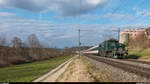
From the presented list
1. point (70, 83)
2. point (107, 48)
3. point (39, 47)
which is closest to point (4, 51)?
point (39, 47)

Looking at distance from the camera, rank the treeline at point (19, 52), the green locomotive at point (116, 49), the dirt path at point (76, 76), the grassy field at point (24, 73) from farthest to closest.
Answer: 1. the treeline at point (19, 52)
2. the green locomotive at point (116, 49)
3. the grassy field at point (24, 73)
4. the dirt path at point (76, 76)

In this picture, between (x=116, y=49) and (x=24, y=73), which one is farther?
(x=116, y=49)

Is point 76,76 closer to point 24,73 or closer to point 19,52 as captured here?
point 24,73

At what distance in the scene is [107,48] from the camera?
34750 mm

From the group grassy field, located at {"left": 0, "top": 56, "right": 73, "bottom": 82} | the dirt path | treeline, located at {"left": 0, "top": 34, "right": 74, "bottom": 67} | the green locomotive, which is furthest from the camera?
treeline, located at {"left": 0, "top": 34, "right": 74, "bottom": 67}

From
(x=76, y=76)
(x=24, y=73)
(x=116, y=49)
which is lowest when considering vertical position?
(x=24, y=73)

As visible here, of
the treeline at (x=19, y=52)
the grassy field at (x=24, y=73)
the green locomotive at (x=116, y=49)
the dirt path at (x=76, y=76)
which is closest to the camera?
the dirt path at (x=76, y=76)

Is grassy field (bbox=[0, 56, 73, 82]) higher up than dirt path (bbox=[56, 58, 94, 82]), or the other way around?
dirt path (bbox=[56, 58, 94, 82])

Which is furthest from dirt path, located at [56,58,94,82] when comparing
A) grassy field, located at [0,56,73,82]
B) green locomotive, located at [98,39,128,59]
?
green locomotive, located at [98,39,128,59]

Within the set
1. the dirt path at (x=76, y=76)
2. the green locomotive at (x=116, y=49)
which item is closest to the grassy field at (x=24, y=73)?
the dirt path at (x=76, y=76)

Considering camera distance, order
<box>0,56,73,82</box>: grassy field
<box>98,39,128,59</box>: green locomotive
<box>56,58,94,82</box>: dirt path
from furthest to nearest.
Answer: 1. <box>98,39,128,59</box>: green locomotive
2. <box>0,56,73,82</box>: grassy field
3. <box>56,58,94,82</box>: dirt path

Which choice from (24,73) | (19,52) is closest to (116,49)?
(24,73)

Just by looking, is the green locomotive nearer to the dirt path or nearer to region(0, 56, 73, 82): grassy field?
region(0, 56, 73, 82): grassy field

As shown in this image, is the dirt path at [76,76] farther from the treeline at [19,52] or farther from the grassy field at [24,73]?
the treeline at [19,52]
